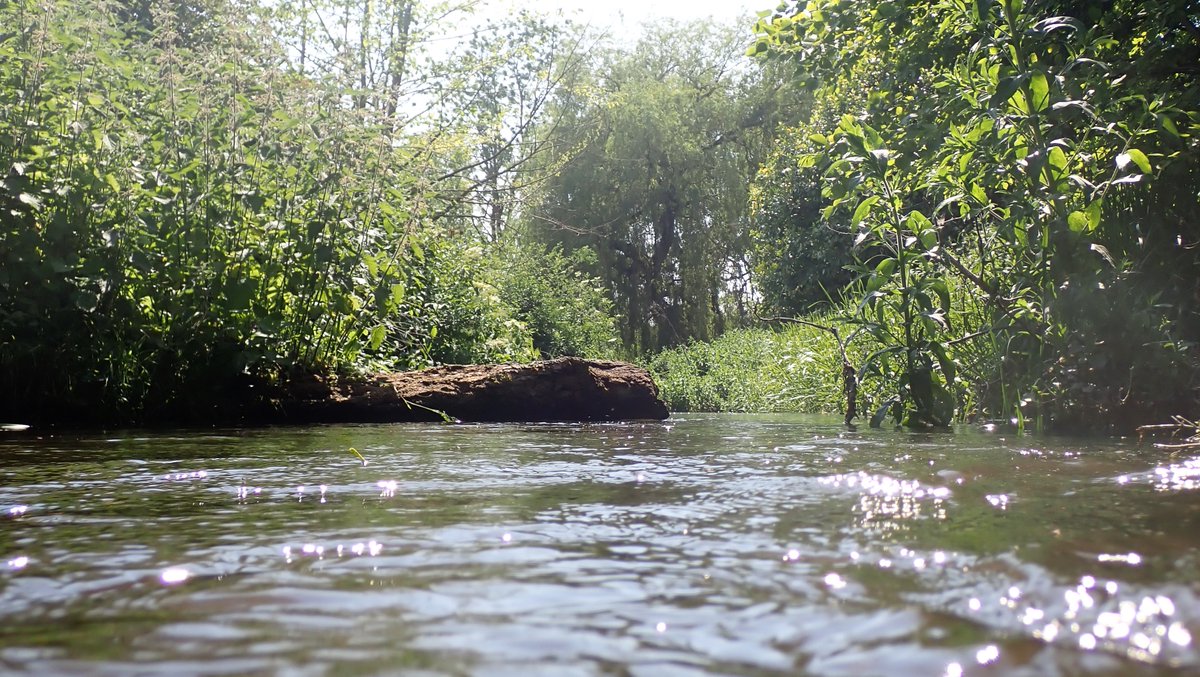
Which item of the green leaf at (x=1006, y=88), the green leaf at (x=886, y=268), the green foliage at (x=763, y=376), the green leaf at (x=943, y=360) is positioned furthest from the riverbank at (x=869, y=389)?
the green leaf at (x=1006, y=88)

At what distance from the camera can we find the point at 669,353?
78.0 ft

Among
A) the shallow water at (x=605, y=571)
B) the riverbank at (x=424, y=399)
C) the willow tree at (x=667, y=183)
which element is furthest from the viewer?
the willow tree at (x=667, y=183)

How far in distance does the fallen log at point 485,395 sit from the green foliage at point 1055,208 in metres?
2.50

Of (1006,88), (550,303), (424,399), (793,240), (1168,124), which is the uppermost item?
(793,240)

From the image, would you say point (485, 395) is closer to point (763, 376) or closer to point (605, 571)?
point (605, 571)

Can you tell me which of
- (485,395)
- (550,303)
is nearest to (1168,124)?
(485,395)

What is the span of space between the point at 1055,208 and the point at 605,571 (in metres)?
3.69

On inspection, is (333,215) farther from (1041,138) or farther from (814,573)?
(814,573)

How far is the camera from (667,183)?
27.9m

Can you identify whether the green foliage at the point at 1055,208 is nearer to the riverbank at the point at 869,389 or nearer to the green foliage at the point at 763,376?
the riverbank at the point at 869,389

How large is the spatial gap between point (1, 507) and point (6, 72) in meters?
4.17

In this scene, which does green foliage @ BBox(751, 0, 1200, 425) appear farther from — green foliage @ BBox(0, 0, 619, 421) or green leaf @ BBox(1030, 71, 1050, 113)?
green foliage @ BBox(0, 0, 619, 421)

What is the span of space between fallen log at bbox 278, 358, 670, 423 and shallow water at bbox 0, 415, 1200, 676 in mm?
3200

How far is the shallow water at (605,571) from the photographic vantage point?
1138 mm
